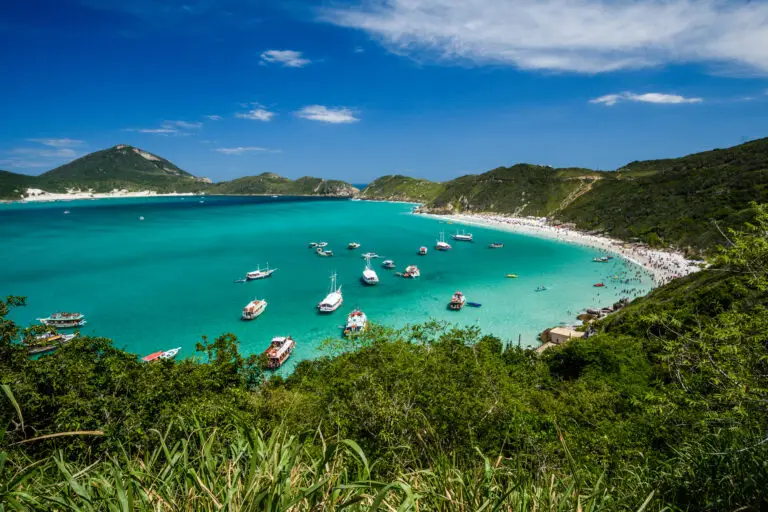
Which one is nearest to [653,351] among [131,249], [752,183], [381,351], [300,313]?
[381,351]

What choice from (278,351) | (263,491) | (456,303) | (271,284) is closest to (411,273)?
(456,303)

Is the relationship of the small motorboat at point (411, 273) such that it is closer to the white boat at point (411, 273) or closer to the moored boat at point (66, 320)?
the white boat at point (411, 273)

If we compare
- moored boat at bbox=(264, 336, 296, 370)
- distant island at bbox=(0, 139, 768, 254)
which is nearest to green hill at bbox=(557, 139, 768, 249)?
distant island at bbox=(0, 139, 768, 254)

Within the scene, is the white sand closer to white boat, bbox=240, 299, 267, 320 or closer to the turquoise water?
the turquoise water

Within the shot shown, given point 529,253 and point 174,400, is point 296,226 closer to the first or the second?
point 529,253

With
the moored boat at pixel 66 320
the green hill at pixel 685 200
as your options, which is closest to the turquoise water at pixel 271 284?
the moored boat at pixel 66 320

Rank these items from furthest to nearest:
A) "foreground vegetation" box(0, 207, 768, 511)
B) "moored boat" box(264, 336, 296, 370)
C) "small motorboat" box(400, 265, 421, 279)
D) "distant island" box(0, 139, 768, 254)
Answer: "distant island" box(0, 139, 768, 254) → "small motorboat" box(400, 265, 421, 279) → "moored boat" box(264, 336, 296, 370) → "foreground vegetation" box(0, 207, 768, 511)

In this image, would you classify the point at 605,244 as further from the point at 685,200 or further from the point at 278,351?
the point at 278,351
